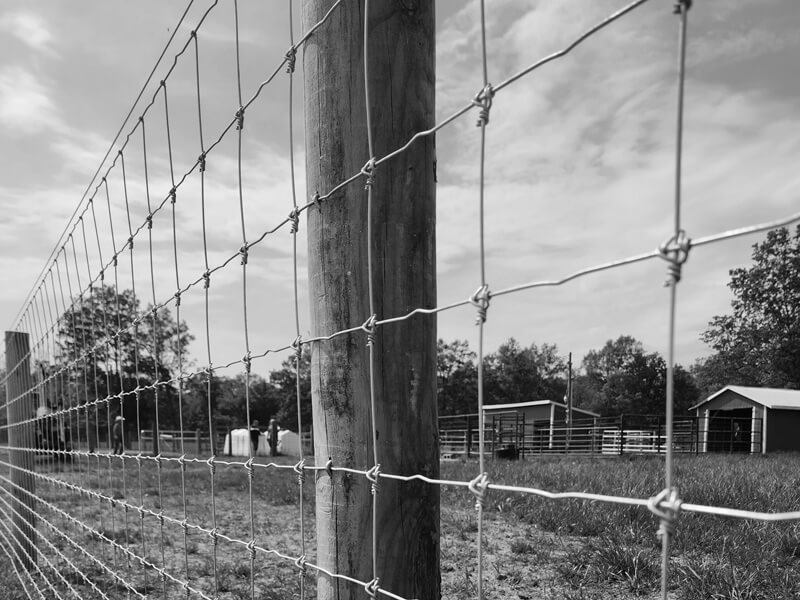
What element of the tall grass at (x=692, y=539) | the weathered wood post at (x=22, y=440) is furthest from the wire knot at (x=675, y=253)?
the weathered wood post at (x=22, y=440)

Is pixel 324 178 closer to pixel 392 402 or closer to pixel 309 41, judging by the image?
pixel 309 41

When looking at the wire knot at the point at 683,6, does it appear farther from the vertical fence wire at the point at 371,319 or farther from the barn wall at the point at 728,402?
the barn wall at the point at 728,402

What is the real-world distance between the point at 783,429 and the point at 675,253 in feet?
93.7

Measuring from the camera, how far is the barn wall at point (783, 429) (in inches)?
993

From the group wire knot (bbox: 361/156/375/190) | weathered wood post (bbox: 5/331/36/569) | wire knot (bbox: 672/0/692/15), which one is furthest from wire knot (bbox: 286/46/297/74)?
weathered wood post (bbox: 5/331/36/569)

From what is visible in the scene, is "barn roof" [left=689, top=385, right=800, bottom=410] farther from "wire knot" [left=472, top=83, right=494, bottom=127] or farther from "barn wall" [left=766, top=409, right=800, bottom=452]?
"wire knot" [left=472, top=83, right=494, bottom=127]

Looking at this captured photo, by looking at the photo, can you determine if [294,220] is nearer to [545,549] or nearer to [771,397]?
[545,549]

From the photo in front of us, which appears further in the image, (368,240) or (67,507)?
(67,507)

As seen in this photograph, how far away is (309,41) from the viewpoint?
169cm

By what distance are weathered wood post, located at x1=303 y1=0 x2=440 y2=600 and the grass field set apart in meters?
1.05

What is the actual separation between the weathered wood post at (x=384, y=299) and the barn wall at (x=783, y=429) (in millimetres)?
27308

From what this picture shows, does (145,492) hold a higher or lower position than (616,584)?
lower

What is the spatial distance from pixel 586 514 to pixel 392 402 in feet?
11.9

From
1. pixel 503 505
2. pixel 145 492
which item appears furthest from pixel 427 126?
pixel 145 492
